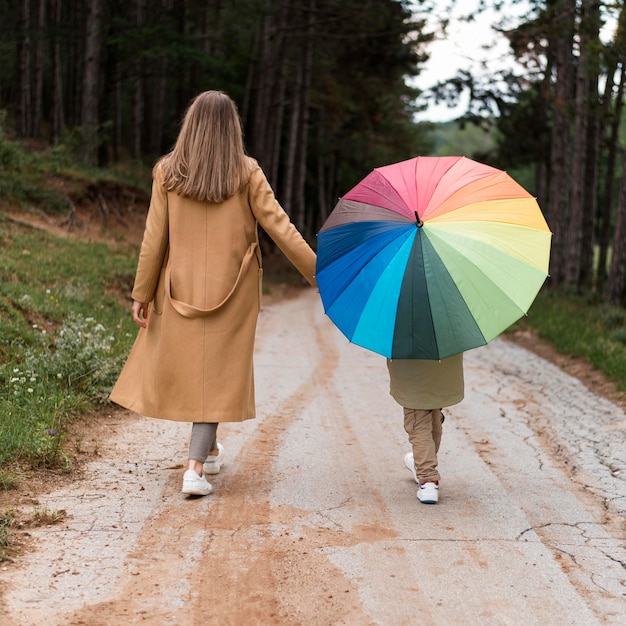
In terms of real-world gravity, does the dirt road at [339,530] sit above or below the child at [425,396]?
below

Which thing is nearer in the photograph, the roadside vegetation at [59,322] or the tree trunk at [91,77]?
the roadside vegetation at [59,322]

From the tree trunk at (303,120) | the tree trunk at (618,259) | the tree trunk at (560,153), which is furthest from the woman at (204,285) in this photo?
the tree trunk at (303,120)

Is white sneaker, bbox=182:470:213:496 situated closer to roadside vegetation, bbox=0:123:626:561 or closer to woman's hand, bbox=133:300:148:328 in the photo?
roadside vegetation, bbox=0:123:626:561

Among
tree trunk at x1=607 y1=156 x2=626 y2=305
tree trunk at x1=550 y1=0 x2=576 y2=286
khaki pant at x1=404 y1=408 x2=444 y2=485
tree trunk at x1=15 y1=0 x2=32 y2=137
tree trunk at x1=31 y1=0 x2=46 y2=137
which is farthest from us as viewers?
tree trunk at x1=31 y1=0 x2=46 y2=137

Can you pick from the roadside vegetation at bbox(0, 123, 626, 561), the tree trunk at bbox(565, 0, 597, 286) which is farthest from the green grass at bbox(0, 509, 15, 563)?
the tree trunk at bbox(565, 0, 597, 286)

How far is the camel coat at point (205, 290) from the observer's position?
5469 mm

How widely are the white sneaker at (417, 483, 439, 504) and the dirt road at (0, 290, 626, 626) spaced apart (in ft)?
0.24

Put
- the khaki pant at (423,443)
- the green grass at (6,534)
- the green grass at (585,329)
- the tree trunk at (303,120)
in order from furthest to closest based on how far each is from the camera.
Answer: the tree trunk at (303,120), the green grass at (585,329), the khaki pant at (423,443), the green grass at (6,534)

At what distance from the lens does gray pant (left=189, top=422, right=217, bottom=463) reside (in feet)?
18.0

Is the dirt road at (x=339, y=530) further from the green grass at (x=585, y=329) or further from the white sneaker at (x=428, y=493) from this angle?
the green grass at (x=585, y=329)

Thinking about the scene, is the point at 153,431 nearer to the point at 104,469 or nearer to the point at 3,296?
the point at 104,469

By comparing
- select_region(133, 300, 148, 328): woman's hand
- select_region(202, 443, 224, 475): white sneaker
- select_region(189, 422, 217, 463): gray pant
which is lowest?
select_region(202, 443, 224, 475): white sneaker

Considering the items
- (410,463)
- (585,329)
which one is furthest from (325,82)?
(410,463)

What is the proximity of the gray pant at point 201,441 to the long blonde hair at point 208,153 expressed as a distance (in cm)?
143
